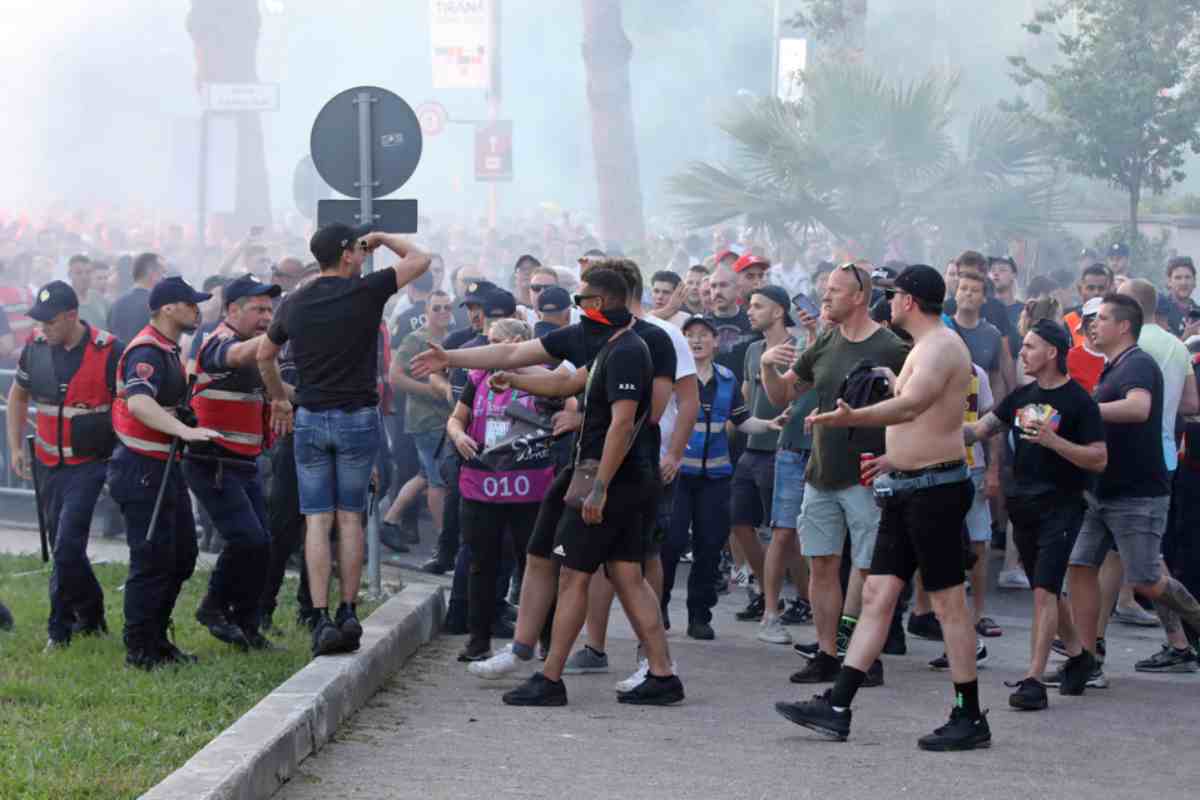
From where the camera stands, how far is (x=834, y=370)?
852 centimetres

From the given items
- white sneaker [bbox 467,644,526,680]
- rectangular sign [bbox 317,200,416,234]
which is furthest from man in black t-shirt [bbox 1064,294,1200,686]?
rectangular sign [bbox 317,200,416,234]

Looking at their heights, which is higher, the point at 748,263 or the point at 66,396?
the point at 748,263

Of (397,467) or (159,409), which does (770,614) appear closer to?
(159,409)

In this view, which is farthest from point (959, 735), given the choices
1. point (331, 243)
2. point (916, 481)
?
point (331, 243)

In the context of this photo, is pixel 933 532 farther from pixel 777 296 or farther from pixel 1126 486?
pixel 777 296

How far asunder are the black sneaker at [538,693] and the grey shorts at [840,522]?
57.2 inches

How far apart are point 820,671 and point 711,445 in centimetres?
173

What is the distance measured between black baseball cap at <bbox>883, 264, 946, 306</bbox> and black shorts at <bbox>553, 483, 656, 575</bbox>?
4.55 ft

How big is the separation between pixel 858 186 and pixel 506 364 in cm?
1312

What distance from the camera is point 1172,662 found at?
373 inches

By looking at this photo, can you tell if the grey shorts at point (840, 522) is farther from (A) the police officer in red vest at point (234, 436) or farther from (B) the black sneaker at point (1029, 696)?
(A) the police officer in red vest at point (234, 436)

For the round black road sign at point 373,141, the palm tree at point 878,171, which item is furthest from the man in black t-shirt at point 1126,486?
the palm tree at point 878,171

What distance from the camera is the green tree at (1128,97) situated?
20.7m

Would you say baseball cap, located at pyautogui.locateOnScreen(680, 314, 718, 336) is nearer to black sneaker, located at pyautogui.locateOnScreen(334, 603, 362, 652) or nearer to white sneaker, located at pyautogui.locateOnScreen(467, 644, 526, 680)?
white sneaker, located at pyautogui.locateOnScreen(467, 644, 526, 680)
